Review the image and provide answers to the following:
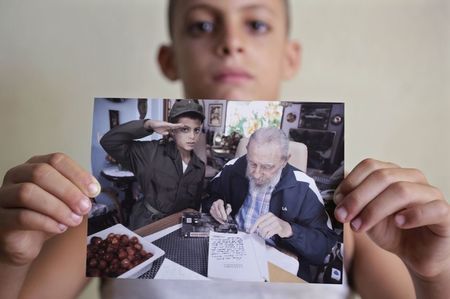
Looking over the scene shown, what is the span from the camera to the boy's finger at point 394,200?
0.43m

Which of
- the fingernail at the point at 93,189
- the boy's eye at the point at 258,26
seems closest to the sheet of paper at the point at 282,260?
the fingernail at the point at 93,189

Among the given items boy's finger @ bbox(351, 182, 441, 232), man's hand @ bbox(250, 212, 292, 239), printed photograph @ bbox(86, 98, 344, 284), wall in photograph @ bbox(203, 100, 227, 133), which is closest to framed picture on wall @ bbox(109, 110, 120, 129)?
printed photograph @ bbox(86, 98, 344, 284)

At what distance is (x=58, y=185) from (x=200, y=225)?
17cm

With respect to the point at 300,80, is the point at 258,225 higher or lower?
lower

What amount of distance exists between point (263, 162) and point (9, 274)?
347 mm

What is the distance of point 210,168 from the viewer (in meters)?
0.47

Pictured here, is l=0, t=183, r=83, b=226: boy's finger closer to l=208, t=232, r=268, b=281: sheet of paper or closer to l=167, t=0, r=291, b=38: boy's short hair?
l=208, t=232, r=268, b=281: sheet of paper

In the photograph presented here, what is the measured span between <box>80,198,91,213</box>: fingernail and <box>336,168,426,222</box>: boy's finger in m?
0.29

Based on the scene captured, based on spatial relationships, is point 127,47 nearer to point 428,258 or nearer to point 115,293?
point 115,293

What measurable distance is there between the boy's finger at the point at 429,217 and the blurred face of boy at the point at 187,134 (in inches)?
10.1

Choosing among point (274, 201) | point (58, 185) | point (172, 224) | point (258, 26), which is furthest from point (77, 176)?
point (258, 26)

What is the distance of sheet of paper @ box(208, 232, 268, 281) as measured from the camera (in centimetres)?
46

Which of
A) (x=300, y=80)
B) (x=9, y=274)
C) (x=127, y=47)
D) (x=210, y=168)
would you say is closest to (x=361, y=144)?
(x=300, y=80)

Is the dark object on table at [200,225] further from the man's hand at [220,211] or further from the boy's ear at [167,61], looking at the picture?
the boy's ear at [167,61]
